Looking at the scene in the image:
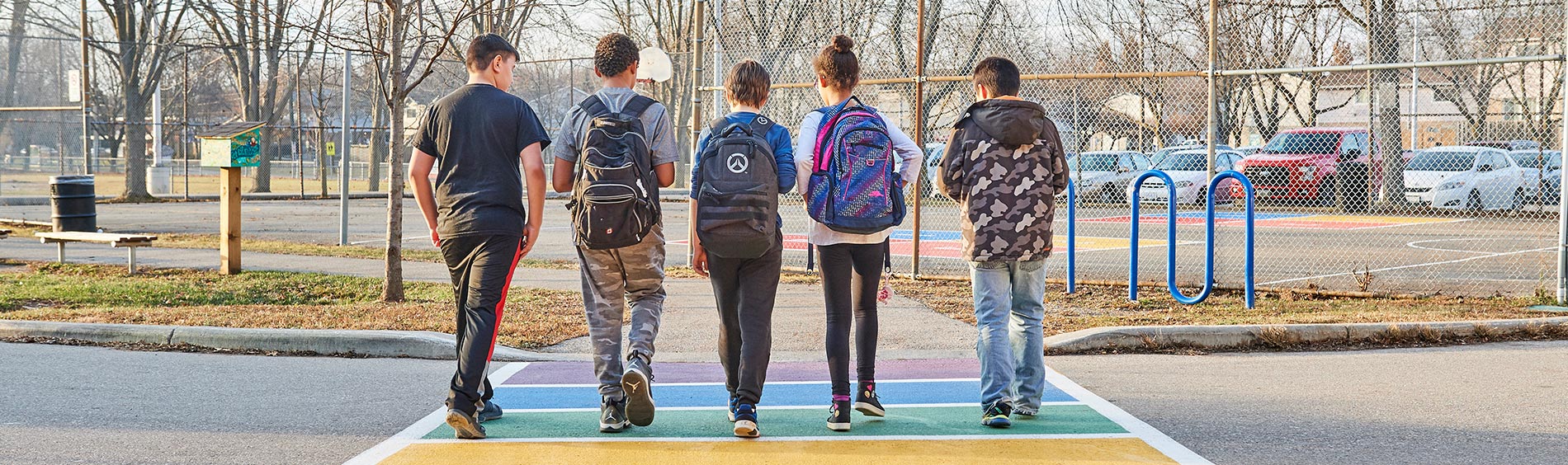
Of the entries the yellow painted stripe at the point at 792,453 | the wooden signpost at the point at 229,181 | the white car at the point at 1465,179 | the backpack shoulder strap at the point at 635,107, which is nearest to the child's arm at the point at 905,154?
the backpack shoulder strap at the point at 635,107

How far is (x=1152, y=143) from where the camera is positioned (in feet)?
46.5

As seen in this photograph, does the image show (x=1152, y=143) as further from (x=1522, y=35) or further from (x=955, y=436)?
(x=955, y=436)

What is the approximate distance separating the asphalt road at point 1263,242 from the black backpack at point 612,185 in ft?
24.9

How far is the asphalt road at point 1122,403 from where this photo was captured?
16.4ft

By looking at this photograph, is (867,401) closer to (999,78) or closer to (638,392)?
(638,392)

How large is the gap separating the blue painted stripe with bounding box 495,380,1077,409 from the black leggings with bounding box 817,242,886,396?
0.62 meters

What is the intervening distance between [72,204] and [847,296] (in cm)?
1282

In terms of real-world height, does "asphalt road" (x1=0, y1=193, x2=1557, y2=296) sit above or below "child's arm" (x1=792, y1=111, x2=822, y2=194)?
below

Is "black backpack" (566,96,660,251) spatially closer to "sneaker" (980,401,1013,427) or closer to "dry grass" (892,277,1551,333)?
"sneaker" (980,401,1013,427)

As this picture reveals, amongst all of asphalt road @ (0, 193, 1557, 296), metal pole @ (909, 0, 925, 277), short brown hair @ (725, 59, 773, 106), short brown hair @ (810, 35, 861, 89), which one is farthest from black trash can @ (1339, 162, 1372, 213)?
short brown hair @ (725, 59, 773, 106)

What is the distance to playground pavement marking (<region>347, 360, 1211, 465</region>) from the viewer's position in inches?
192

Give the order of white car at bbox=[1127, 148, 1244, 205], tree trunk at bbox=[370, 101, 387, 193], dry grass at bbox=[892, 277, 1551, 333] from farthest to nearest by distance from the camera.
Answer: tree trunk at bbox=[370, 101, 387, 193] → white car at bbox=[1127, 148, 1244, 205] → dry grass at bbox=[892, 277, 1551, 333]

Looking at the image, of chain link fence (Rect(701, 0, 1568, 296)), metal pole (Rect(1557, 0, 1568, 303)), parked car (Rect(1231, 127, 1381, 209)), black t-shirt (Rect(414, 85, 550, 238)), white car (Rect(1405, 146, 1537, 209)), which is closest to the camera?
black t-shirt (Rect(414, 85, 550, 238))

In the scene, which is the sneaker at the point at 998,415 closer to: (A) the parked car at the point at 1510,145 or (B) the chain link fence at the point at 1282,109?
(B) the chain link fence at the point at 1282,109
